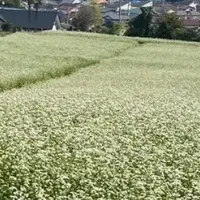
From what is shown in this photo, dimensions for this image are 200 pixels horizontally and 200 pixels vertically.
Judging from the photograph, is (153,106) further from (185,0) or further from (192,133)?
(185,0)

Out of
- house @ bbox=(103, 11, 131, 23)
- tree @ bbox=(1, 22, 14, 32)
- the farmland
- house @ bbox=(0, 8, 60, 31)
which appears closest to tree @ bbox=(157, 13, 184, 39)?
tree @ bbox=(1, 22, 14, 32)

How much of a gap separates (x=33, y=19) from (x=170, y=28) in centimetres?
2780

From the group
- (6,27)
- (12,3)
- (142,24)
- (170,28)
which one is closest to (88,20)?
(6,27)

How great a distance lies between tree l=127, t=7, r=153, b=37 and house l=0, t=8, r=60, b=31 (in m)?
18.5

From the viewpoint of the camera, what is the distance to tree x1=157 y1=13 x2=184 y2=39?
5838cm

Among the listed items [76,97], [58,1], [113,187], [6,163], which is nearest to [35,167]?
[6,163]

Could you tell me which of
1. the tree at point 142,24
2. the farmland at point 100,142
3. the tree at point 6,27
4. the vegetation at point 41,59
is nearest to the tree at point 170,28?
the tree at point 142,24

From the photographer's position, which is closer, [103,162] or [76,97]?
[103,162]

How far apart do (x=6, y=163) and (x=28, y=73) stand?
12161 millimetres

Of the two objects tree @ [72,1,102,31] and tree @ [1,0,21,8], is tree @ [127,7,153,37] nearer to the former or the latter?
tree @ [72,1,102,31]

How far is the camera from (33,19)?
79500 mm

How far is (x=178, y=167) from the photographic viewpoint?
7.79m

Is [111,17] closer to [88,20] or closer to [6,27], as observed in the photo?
[88,20]

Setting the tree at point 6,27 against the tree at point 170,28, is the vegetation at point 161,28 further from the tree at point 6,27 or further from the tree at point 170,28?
the tree at point 6,27
